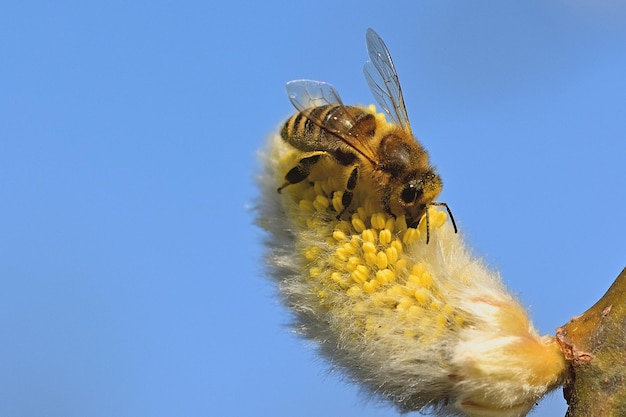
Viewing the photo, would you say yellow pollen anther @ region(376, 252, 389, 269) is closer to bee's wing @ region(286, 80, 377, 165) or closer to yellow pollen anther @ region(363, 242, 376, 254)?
yellow pollen anther @ region(363, 242, 376, 254)

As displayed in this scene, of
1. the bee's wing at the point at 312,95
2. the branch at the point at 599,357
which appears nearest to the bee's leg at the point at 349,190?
the bee's wing at the point at 312,95

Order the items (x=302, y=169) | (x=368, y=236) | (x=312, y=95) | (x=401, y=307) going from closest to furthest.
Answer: (x=401, y=307)
(x=368, y=236)
(x=302, y=169)
(x=312, y=95)

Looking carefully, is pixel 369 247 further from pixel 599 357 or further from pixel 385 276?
pixel 599 357

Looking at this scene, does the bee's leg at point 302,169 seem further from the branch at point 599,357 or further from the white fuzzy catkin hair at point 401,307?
the branch at point 599,357

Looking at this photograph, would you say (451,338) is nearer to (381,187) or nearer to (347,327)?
(347,327)

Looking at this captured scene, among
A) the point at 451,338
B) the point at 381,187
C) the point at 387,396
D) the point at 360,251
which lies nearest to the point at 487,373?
the point at 451,338

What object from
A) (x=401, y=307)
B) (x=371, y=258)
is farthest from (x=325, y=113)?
(x=401, y=307)
